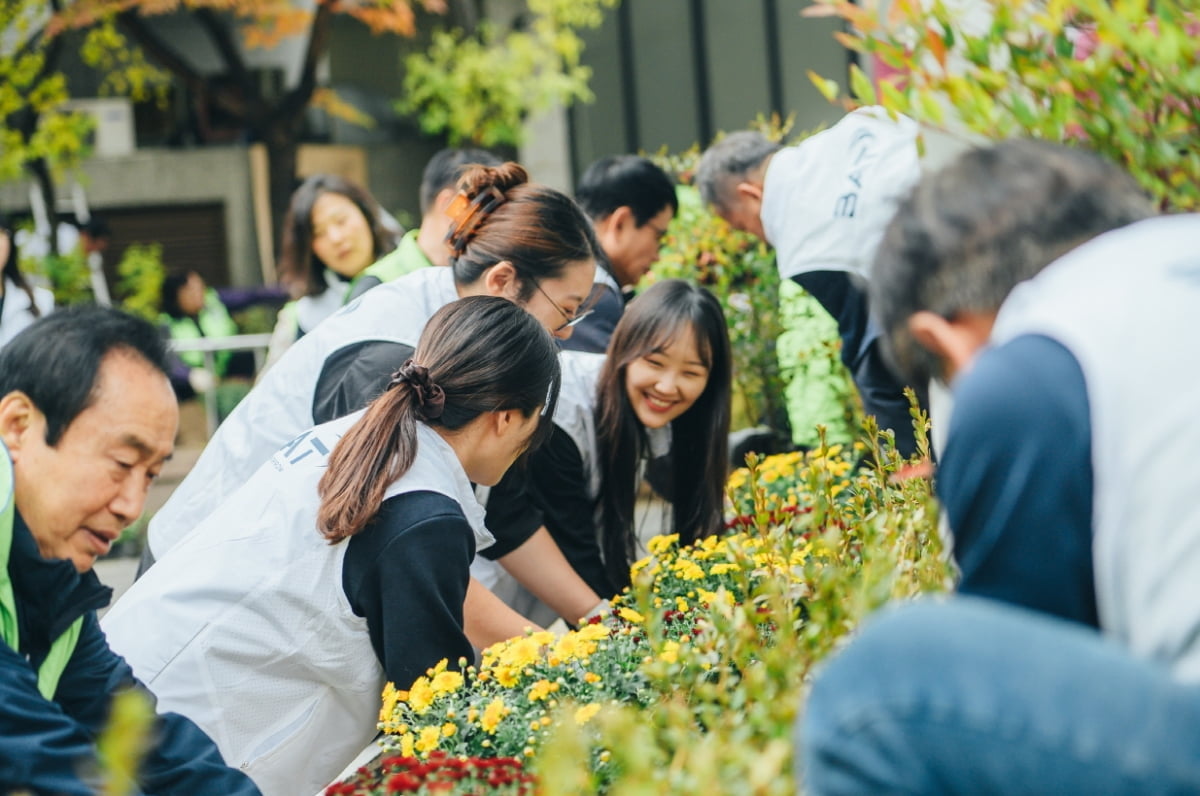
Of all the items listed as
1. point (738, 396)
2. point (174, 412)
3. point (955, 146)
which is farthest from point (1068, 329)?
point (738, 396)

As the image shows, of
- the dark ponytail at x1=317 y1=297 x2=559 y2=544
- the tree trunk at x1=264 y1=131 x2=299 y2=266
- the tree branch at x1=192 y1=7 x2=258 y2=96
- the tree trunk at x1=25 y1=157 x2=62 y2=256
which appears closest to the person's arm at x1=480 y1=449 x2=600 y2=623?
the dark ponytail at x1=317 y1=297 x2=559 y2=544

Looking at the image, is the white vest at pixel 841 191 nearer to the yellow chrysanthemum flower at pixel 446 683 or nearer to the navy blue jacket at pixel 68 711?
the yellow chrysanthemum flower at pixel 446 683

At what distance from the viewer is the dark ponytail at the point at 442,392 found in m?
2.49

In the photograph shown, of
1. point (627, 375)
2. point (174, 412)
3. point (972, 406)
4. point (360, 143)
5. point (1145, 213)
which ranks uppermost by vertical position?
point (1145, 213)

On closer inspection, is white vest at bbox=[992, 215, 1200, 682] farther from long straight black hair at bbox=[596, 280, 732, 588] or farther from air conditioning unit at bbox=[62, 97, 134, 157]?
air conditioning unit at bbox=[62, 97, 134, 157]

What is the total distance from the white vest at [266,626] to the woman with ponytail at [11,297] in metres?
3.77

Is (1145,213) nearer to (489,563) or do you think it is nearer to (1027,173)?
(1027,173)

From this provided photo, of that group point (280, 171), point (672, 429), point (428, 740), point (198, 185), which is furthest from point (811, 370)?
point (198, 185)

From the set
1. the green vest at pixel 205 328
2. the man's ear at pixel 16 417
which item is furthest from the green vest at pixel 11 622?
the green vest at pixel 205 328

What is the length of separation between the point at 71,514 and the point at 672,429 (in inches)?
84.6

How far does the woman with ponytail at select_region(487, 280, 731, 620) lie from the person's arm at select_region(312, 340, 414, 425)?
0.65 metres

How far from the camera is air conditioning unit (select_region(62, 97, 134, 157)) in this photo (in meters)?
15.9

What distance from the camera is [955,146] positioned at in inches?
131

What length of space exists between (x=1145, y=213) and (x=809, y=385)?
137 inches
